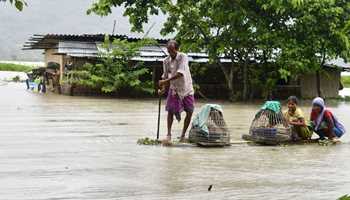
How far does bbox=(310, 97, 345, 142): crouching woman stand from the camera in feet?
34.9

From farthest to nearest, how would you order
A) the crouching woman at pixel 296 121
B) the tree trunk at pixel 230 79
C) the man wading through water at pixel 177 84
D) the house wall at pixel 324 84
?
the house wall at pixel 324 84 < the tree trunk at pixel 230 79 < the crouching woman at pixel 296 121 < the man wading through water at pixel 177 84

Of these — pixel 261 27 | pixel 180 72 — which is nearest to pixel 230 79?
pixel 261 27

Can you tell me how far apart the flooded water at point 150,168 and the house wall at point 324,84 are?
17121 mm

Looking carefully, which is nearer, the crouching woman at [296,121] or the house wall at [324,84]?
the crouching woman at [296,121]

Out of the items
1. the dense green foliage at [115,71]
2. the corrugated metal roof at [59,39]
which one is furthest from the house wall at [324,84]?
the dense green foliage at [115,71]

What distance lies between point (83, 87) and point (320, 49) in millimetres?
9542

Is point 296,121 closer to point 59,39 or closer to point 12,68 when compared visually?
point 59,39

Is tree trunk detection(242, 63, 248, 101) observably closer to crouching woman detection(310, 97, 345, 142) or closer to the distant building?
the distant building

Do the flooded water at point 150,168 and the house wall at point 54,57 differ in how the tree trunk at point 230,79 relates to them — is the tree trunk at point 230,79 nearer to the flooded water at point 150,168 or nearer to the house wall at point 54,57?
the house wall at point 54,57

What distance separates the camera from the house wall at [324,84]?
29000mm

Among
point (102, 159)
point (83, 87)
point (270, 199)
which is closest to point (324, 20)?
point (83, 87)

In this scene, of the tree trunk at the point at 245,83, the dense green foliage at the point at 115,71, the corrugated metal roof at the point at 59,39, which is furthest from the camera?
the corrugated metal roof at the point at 59,39

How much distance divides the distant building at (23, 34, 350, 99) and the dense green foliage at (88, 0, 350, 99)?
1998 millimetres

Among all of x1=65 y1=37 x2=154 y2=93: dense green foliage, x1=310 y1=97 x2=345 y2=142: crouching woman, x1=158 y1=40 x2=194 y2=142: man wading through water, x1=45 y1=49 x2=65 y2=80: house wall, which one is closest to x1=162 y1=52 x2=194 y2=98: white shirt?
x1=158 y1=40 x2=194 y2=142: man wading through water
